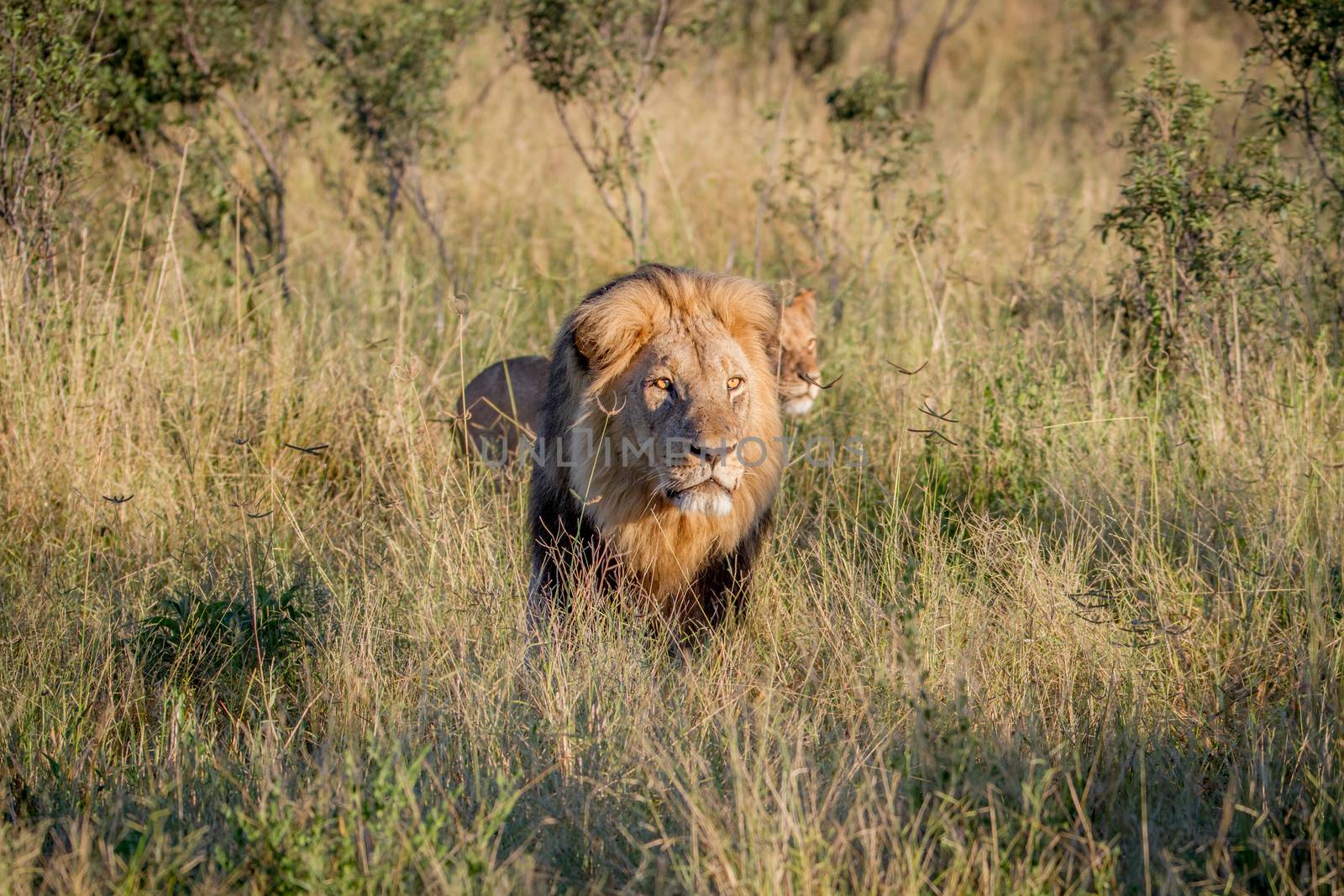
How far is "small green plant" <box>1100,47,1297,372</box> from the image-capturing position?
5586 mm

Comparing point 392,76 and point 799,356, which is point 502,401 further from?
point 392,76

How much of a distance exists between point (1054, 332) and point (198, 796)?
4350 mm

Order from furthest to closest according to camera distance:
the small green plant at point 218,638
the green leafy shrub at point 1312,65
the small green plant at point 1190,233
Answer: the green leafy shrub at point 1312,65 → the small green plant at point 1190,233 → the small green plant at point 218,638

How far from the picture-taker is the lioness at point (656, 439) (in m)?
3.77

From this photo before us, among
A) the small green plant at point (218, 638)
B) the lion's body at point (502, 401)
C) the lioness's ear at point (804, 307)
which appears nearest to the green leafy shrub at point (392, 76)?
the lion's body at point (502, 401)

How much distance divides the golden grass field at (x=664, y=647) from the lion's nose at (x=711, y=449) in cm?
62

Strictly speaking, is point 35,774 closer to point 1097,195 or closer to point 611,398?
point 611,398

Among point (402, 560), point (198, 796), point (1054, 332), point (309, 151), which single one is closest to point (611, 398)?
point (402, 560)

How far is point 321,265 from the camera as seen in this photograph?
810 centimetres

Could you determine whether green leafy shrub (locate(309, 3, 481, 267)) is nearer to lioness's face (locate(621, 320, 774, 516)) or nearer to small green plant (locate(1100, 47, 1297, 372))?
small green plant (locate(1100, 47, 1297, 372))

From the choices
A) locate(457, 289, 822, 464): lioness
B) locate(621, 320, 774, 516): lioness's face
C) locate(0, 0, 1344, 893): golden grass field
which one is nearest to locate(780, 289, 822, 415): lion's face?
locate(457, 289, 822, 464): lioness

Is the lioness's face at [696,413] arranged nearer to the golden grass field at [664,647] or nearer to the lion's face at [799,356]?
the golden grass field at [664,647]

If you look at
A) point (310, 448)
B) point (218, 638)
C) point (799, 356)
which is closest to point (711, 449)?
point (310, 448)

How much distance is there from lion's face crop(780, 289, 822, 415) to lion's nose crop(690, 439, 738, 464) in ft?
7.29
